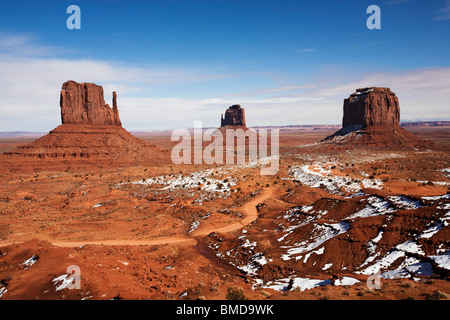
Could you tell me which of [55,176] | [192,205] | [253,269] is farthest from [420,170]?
[55,176]

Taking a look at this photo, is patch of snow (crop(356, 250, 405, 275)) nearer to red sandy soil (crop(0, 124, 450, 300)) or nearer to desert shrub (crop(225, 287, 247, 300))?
red sandy soil (crop(0, 124, 450, 300))

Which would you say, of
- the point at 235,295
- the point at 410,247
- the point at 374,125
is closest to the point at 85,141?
the point at 235,295

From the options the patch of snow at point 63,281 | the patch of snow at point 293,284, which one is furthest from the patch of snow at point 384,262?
the patch of snow at point 63,281

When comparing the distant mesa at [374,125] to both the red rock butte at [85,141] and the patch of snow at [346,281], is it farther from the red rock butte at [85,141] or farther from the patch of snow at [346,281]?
the patch of snow at [346,281]

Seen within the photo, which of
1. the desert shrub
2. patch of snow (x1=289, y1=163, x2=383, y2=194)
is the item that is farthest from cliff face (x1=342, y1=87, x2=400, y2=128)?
the desert shrub

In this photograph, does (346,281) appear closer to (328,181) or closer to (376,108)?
(328,181)

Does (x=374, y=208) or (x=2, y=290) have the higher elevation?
(x=374, y=208)
